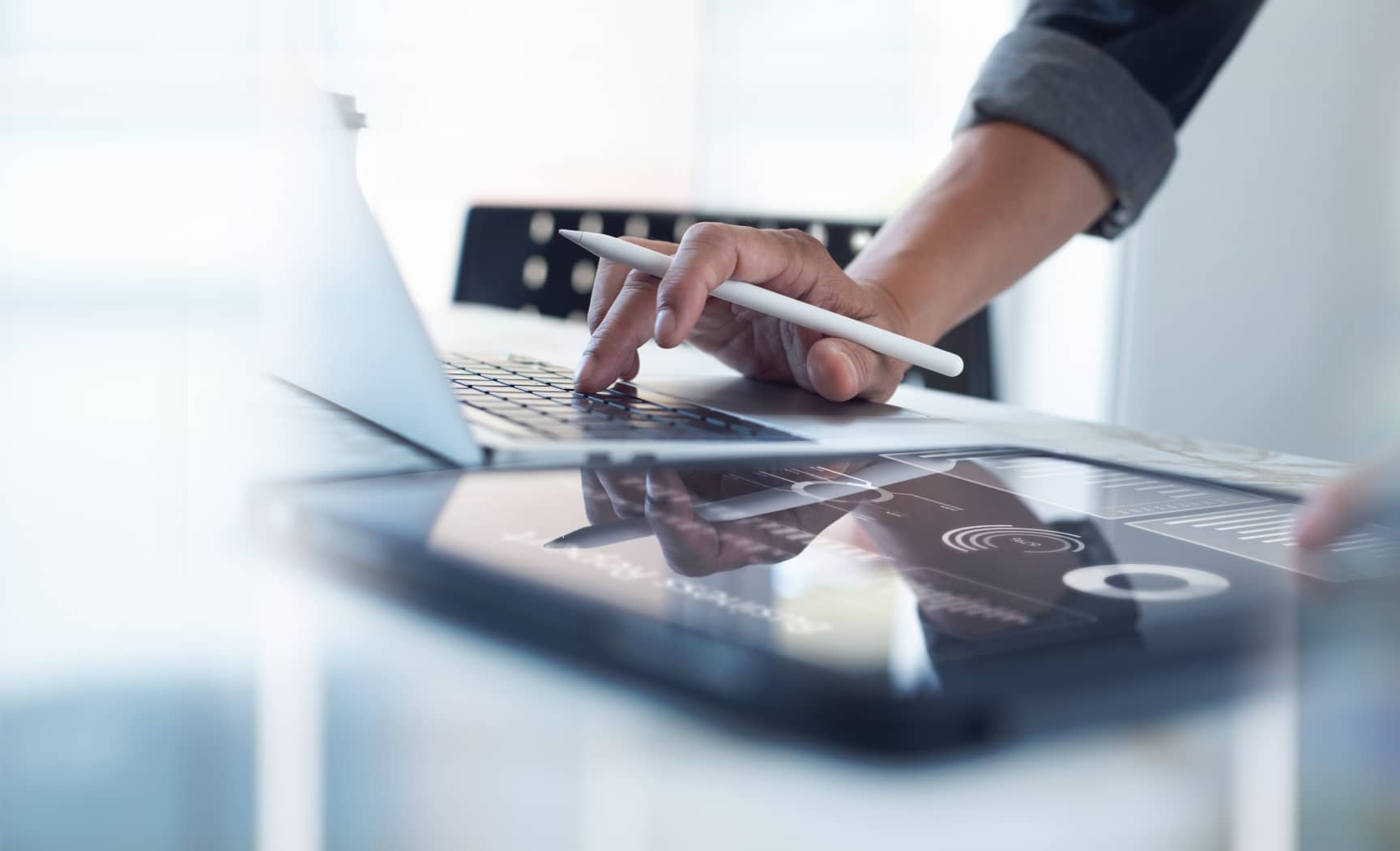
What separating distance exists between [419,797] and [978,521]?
0.22 meters

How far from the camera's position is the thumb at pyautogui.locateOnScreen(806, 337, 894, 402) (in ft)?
2.15

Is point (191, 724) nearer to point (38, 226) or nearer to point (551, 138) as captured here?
point (38, 226)

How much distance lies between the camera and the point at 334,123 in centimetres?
53

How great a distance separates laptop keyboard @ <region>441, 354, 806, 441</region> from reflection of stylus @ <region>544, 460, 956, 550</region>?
67 millimetres

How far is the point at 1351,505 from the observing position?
36cm

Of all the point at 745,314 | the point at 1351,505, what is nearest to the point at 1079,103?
the point at 745,314

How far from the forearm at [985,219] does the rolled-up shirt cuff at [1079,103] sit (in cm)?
2

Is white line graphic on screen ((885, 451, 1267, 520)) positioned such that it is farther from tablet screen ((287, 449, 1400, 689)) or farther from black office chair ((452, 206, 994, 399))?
black office chair ((452, 206, 994, 399))

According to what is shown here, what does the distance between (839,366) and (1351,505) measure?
1.06 feet

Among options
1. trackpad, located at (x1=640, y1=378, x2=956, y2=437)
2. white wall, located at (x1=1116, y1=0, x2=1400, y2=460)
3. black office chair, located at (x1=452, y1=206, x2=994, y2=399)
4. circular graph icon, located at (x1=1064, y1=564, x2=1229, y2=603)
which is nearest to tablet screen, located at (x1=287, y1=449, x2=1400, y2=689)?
circular graph icon, located at (x1=1064, y1=564, x2=1229, y2=603)

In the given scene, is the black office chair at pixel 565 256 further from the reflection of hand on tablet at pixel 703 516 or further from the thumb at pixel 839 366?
the reflection of hand on tablet at pixel 703 516

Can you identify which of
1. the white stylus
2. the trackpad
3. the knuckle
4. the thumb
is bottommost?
the trackpad

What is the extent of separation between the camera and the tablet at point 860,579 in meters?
0.23

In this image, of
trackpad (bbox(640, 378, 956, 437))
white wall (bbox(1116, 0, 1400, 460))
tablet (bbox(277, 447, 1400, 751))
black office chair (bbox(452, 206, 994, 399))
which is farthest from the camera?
white wall (bbox(1116, 0, 1400, 460))
